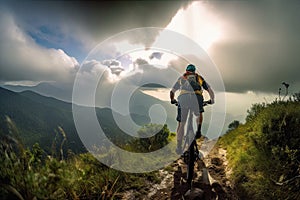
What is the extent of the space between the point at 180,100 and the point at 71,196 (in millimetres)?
3714

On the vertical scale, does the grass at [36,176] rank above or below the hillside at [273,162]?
below

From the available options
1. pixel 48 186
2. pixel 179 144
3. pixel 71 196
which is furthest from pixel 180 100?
pixel 48 186

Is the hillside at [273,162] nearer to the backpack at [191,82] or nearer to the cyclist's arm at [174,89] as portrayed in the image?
the backpack at [191,82]

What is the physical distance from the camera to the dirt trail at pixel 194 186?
6105mm

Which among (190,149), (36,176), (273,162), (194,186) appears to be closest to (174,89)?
(190,149)

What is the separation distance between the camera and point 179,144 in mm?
6977

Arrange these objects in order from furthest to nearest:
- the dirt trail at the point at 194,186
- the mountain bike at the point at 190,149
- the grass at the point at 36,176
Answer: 1. the mountain bike at the point at 190,149
2. the dirt trail at the point at 194,186
3. the grass at the point at 36,176

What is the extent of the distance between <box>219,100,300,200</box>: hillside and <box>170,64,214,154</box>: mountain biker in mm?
1733

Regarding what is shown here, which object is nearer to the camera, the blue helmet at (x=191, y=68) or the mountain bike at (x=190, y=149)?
the mountain bike at (x=190, y=149)

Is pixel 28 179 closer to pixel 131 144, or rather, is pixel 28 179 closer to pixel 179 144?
pixel 179 144

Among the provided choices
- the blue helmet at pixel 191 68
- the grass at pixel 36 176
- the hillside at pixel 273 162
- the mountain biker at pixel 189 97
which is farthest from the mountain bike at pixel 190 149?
the grass at pixel 36 176

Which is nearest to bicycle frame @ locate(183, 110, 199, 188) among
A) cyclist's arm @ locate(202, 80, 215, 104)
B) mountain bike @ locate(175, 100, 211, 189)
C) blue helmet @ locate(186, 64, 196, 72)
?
mountain bike @ locate(175, 100, 211, 189)

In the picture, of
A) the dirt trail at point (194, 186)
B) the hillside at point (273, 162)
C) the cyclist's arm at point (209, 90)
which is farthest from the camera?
the cyclist's arm at point (209, 90)

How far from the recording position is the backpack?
650cm
